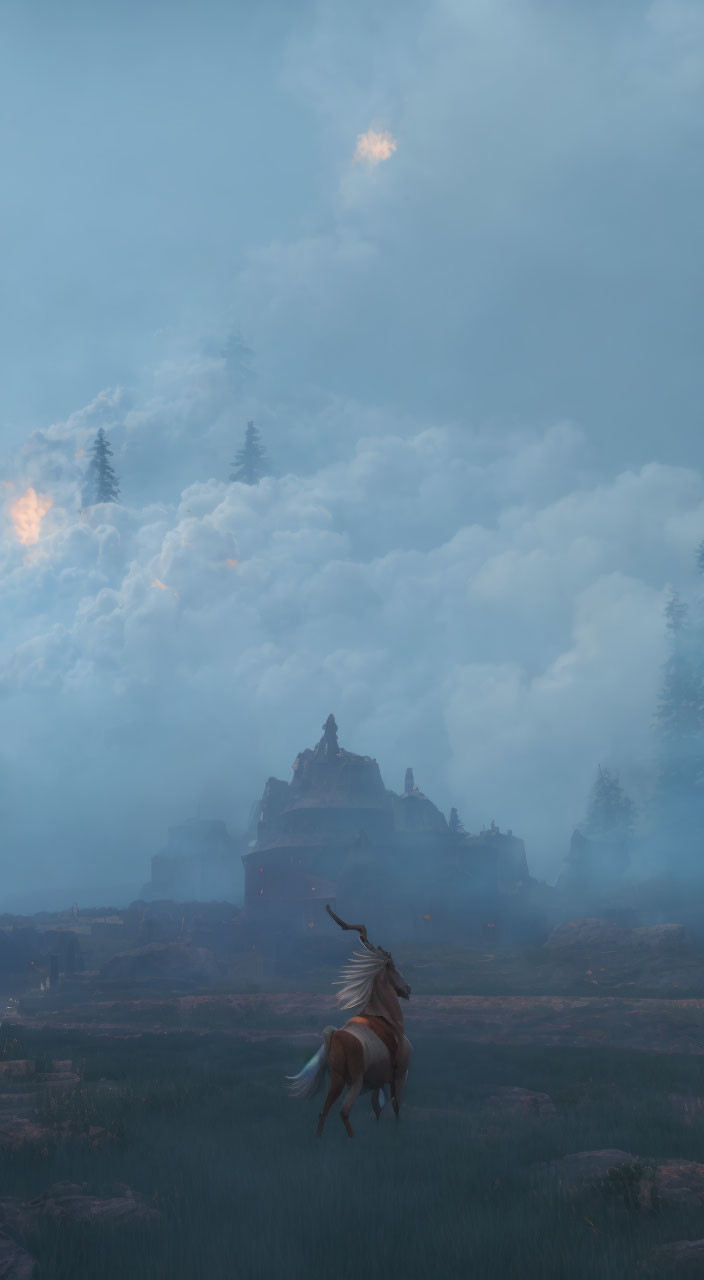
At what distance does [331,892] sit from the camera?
8138 centimetres

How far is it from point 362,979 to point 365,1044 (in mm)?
1160

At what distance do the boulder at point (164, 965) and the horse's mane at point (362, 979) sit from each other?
52.5 m

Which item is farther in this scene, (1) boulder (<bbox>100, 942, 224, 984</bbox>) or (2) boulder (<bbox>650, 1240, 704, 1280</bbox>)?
(1) boulder (<bbox>100, 942, 224, 984</bbox>)

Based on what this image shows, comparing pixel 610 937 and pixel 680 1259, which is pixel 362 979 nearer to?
pixel 680 1259

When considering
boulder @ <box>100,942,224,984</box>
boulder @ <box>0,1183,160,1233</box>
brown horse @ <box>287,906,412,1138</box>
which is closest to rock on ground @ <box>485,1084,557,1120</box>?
brown horse @ <box>287,906,412,1138</box>

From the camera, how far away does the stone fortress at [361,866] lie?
7569 cm

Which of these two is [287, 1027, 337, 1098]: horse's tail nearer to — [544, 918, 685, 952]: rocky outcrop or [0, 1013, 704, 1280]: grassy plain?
[0, 1013, 704, 1280]: grassy plain

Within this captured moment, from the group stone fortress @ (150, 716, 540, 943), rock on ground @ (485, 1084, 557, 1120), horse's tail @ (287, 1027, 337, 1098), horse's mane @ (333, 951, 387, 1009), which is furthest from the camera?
stone fortress @ (150, 716, 540, 943)

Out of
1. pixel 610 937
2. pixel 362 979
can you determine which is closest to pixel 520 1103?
pixel 362 979

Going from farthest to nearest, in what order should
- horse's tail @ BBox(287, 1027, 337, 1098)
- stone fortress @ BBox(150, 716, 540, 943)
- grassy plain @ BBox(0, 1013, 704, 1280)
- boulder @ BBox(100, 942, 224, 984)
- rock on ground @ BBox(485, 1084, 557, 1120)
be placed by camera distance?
stone fortress @ BBox(150, 716, 540, 943)
boulder @ BBox(100, 942, 224, 984)
rock on ground @ BBox(485, 1084, 557, 1120)
horse's tail @ BBox(287, 1027, 337, 1098)
grassy plain @ BBox(0, 1013, 704, 1280)

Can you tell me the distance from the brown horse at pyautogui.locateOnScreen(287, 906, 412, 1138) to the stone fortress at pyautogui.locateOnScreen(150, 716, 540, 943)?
59.6m

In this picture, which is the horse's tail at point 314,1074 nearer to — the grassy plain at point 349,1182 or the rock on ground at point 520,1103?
the grassy plain at point 349,1182

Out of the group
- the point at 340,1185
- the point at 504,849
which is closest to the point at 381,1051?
the point at 340,1185

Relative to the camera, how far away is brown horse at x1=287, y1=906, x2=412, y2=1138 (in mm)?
10281
